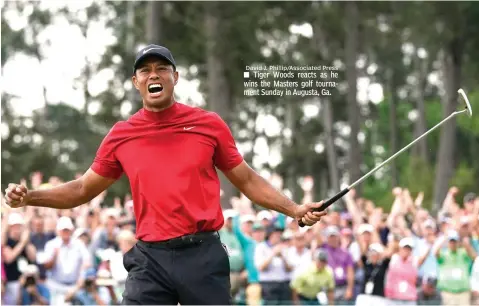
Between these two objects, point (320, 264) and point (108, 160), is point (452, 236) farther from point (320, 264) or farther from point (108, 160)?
point (108, 160)

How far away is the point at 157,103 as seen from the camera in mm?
5672

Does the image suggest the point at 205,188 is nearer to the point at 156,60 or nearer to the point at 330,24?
the point at 156,60

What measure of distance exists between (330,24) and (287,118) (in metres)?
15.3

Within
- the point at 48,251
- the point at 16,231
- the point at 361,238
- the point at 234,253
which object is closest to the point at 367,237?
the point at 361,238

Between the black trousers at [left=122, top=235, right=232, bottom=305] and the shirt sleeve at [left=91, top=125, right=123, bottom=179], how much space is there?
0.56 m

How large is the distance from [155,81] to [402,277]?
10.3 m

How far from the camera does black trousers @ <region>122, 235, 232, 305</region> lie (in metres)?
5.55

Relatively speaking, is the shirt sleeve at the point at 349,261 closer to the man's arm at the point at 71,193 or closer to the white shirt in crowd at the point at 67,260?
the white shirt in crowd at the point at 67,260

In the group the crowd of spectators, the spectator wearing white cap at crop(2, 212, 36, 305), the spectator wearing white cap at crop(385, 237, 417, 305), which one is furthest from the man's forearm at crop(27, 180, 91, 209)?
the spectator wearing white cap at crop(385, 237, 417, 305)

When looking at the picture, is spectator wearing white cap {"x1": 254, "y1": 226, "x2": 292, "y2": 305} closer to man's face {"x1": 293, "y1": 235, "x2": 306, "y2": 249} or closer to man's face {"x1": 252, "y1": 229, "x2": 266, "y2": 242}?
man's face {"x1": 252, "y1": 229, "x2": 266, "y2": 242}

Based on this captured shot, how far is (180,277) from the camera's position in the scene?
18.2 ft

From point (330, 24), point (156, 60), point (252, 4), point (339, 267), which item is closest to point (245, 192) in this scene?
point (156, 60)

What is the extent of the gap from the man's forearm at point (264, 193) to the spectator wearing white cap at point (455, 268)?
35.0 feet

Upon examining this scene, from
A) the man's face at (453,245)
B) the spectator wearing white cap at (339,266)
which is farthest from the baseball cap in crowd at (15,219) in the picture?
the man's face at (453,245)
